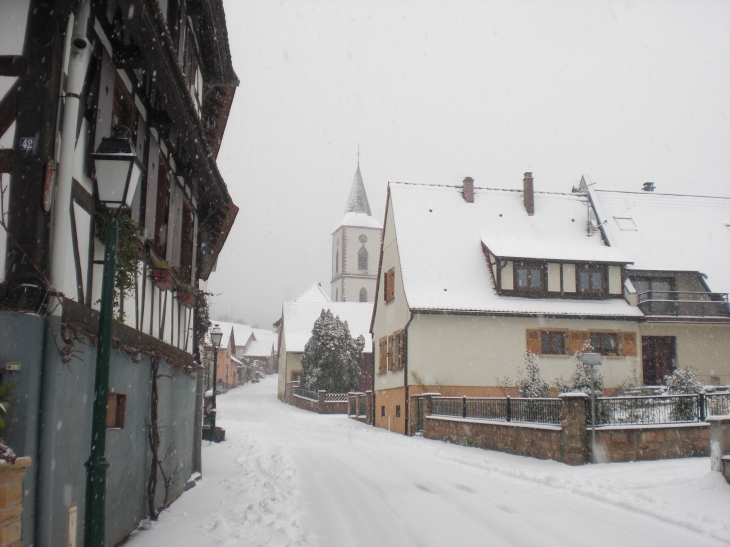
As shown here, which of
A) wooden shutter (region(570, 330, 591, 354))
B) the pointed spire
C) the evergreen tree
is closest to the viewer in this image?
wooden shutter (region(570, 330, 591, 354))

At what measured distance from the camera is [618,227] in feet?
106

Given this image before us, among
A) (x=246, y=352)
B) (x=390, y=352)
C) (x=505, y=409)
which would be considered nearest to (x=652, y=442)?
(x=505, y=409)

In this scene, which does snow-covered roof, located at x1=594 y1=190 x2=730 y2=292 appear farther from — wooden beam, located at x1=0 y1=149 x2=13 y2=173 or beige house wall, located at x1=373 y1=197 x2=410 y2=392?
wooden beam, located at x1=0 y1=149 x2=13 y2=173

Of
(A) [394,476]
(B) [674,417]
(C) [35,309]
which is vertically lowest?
(A) [394,476]

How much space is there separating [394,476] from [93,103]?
9.92 meters

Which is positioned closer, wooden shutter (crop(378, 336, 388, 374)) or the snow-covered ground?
the snow-covered ground

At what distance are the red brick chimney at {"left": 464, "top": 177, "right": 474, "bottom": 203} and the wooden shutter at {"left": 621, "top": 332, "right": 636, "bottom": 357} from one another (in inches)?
358

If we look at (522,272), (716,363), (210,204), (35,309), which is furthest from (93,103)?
(716,363)

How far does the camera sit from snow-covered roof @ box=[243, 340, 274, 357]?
10350cm

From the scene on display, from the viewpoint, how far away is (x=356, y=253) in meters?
83.8

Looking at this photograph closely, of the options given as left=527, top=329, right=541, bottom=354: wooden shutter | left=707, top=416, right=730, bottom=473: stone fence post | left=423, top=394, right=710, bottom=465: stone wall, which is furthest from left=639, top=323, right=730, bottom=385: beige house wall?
left=707, top=416, right=730, bottom=473: stone fence post

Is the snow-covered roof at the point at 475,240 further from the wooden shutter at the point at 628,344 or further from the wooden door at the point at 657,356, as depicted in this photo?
the wooden door at the point at 657,356

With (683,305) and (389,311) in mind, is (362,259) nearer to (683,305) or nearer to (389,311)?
(389,311)

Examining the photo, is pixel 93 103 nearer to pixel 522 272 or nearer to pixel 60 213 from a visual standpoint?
pixel 60 213
